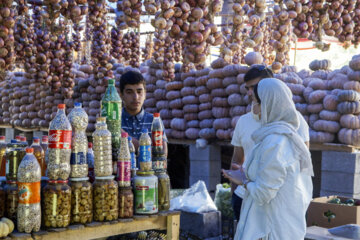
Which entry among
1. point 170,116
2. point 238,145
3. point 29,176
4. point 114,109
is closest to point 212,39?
point 238,145

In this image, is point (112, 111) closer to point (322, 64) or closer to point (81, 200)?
point (81, 200)

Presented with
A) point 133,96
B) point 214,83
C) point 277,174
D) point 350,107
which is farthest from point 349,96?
point 277,174

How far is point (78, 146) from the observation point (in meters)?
2.39

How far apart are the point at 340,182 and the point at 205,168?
91.8 inches

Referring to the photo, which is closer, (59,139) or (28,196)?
(28,196)

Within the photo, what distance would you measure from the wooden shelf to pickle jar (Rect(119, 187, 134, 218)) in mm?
37

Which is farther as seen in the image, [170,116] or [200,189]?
[170,116]

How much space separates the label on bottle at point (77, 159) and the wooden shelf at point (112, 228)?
0.33 metres

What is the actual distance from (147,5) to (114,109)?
49.7 inches

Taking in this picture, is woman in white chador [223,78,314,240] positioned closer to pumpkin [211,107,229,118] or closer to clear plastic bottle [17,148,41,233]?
clear plastic bottle [17,148,41,233]

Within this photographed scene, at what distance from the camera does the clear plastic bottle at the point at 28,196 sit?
217 centimetres

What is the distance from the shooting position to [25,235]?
2160 mm

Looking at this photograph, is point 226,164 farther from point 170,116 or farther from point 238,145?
point 238,145

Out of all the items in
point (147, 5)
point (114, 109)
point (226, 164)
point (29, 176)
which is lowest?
point (226, 164)
